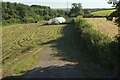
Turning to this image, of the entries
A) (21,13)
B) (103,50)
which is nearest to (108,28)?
(103,50)

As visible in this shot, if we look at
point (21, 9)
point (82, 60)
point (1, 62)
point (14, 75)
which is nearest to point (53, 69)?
point (14, 75)

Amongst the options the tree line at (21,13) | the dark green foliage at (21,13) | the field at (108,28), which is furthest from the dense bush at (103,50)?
the dark green foliage at (21,13)

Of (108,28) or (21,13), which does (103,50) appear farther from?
(21,13)

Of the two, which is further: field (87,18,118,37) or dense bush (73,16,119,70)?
field (87,18,118,37)

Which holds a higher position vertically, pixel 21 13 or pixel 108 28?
pixel 21 13

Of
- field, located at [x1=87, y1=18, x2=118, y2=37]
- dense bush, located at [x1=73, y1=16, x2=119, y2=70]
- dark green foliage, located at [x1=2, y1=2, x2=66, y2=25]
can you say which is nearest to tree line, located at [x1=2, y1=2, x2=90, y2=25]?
dark green foliage, located at [x1=2, y1=2, x2=66, y2=25]

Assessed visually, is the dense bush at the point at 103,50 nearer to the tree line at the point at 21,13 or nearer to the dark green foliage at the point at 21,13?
the tree line at the point at 21,13

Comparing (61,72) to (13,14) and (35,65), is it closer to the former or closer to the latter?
(35,65)

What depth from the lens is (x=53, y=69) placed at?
18.7 m

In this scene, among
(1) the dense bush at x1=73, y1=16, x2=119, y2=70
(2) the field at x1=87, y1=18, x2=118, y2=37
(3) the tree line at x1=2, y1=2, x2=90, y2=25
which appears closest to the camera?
(1) the dense bush at x1=73, y1=16, x2=119, y2=70

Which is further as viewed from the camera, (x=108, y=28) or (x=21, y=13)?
(x=21, y=13)

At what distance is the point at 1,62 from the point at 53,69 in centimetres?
800

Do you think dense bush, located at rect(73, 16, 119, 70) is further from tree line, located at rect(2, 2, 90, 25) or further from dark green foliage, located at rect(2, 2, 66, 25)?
dark green foliage, located at rect(2, 2, 66, 25)

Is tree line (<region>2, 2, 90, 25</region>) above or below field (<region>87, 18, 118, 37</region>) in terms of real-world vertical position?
above
